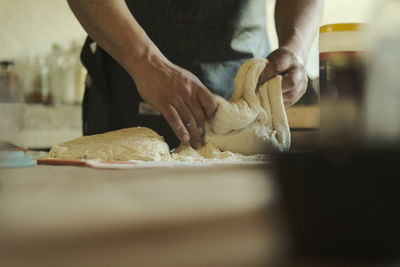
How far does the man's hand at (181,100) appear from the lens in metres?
0.89

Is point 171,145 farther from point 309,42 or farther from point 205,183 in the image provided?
point 205,183

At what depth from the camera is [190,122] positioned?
0.89 m

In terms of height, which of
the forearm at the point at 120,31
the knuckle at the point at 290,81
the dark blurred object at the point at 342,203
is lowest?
the dark blurred object at the point at 342,203

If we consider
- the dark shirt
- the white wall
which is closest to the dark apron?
the dark shirt

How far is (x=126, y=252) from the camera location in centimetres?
20

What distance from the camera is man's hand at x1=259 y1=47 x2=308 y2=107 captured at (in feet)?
3.20

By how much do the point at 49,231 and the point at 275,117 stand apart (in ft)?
2.48

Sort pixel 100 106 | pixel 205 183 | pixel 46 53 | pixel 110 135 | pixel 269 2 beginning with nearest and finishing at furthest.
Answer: pixel 205 183 → pixel 110 135 → pixel 100 106 → pixel 46 53 → pixel 269 2

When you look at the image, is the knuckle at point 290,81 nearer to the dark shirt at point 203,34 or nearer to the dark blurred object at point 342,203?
the dark shirt at point 203,34

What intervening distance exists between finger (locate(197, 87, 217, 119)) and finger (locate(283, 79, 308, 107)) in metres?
0.23

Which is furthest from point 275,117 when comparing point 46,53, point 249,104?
point 46,53

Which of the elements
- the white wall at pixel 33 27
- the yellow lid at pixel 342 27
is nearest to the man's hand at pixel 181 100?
the yellow lid at pixel 342 27

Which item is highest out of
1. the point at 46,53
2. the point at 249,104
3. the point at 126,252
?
the point at 46,53

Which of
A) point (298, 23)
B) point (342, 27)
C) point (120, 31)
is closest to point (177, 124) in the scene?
point (120, 31)
